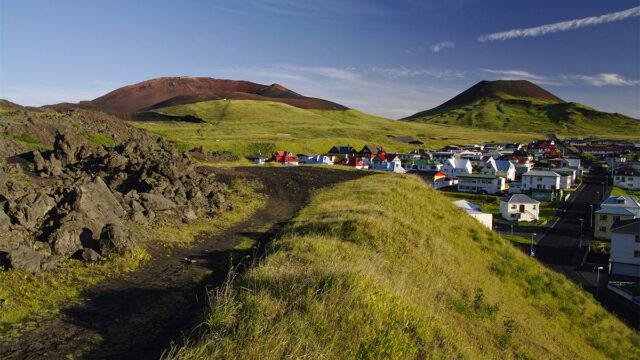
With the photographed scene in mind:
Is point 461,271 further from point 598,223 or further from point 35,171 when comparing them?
point 598,223

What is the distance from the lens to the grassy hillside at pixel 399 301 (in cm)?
565

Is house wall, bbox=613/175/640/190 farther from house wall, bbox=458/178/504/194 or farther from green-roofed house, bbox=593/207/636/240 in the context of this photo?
green-roofed house, bbox=593/207/636/240

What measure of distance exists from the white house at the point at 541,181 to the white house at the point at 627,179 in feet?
70.1

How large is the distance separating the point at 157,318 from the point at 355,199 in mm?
15812

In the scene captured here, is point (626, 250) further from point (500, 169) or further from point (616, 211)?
point (500, 169)

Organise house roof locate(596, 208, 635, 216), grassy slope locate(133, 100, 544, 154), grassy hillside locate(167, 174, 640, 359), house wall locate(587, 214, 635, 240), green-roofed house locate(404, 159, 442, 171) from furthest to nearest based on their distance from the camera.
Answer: grassy slope locate(133, 100, 544, 154), green-roofed house locate(404, 159, 442, 171), house wall locate(587, 214, 635, 240), house roof locate(596, 208, 635, 216), grassy hillside locate(167, 174, 640, 359)

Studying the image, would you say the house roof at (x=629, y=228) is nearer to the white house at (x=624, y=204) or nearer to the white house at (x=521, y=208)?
the white house at (x=624, y=204)

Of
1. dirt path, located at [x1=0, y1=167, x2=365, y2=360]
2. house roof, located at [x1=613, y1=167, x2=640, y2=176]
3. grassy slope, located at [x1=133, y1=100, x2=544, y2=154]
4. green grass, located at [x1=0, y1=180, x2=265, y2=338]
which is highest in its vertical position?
grassy slope, located at [x1=133, y1=100, x2=544, y2=154]

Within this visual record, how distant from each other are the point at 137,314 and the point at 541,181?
8753 cm

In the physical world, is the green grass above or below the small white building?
above

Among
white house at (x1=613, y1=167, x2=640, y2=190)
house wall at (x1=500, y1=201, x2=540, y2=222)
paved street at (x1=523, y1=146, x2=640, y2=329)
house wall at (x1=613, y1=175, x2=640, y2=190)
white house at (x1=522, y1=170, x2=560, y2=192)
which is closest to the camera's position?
paved street at (x1=523, y1=146, x2=640, y2=329)

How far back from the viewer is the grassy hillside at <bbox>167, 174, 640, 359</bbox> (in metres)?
5.65

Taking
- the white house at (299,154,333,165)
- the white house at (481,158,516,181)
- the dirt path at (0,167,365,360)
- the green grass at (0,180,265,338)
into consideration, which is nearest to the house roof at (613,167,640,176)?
the white house at (481,158,516,181)

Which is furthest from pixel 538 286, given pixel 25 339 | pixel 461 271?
pixel 25 339
